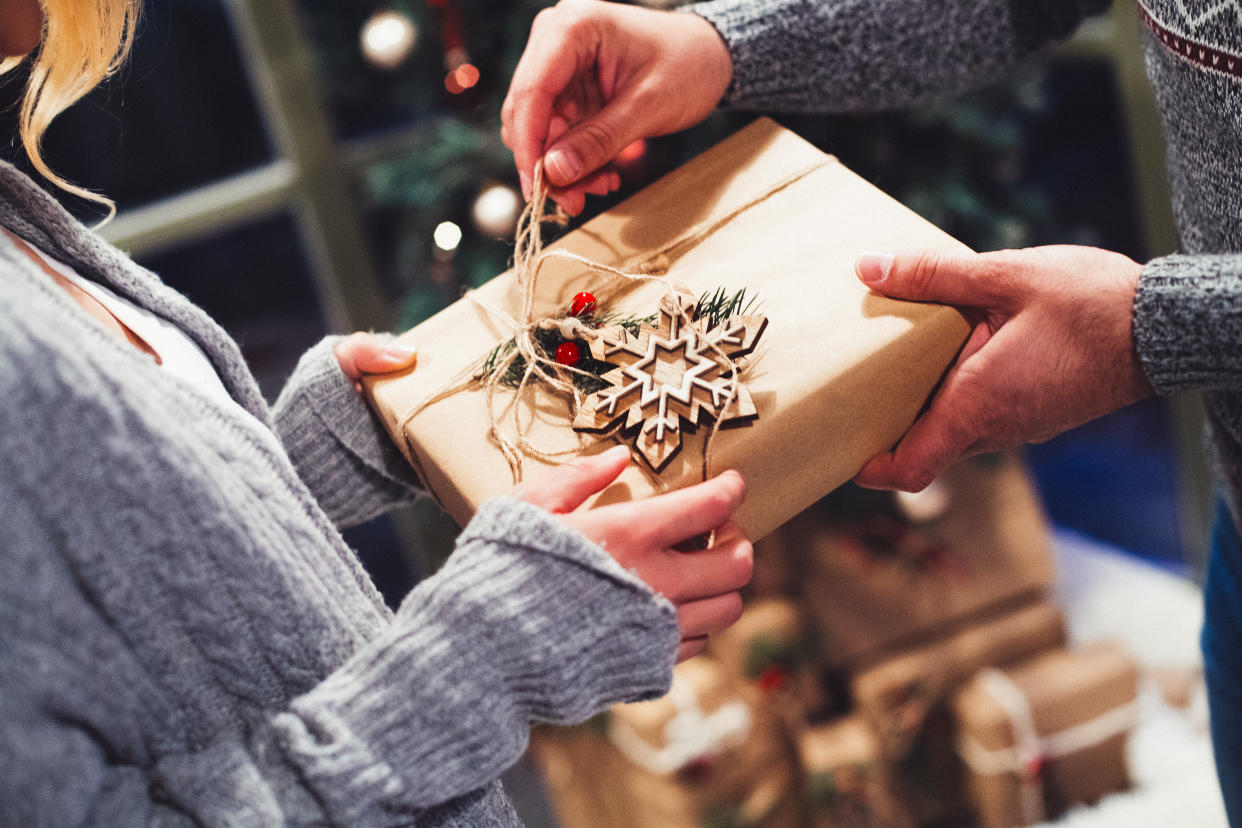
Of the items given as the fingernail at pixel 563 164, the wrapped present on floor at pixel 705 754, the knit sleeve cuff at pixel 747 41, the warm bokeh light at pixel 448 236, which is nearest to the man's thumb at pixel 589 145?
the fingernail at pixel 563 164

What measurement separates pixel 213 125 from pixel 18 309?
5.04ft

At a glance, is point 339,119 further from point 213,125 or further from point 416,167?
point 416,167

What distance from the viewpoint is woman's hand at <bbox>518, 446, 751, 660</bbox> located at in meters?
0.57

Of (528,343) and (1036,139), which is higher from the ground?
(528,343)

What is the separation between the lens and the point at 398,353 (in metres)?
0.73

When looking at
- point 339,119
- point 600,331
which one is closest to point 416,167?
point 339,119

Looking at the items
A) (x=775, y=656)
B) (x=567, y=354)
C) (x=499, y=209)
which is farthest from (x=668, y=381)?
(x=775, y=656)

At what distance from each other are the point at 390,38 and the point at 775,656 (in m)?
1.19

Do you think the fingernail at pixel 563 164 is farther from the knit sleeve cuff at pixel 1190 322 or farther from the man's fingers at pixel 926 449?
the knit sleeve cuff at pixel 1190 322

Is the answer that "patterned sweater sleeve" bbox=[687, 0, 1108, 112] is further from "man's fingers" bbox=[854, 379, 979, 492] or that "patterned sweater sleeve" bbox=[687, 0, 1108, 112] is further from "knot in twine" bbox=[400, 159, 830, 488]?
"man's fingers" bbox=[854, 379, 979, 492]

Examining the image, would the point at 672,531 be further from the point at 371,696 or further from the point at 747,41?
the point at 747,41

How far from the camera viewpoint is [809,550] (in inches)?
68.9

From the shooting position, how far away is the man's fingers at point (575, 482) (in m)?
0.57

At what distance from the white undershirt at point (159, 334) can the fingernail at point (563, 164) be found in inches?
Answer: 12.8
